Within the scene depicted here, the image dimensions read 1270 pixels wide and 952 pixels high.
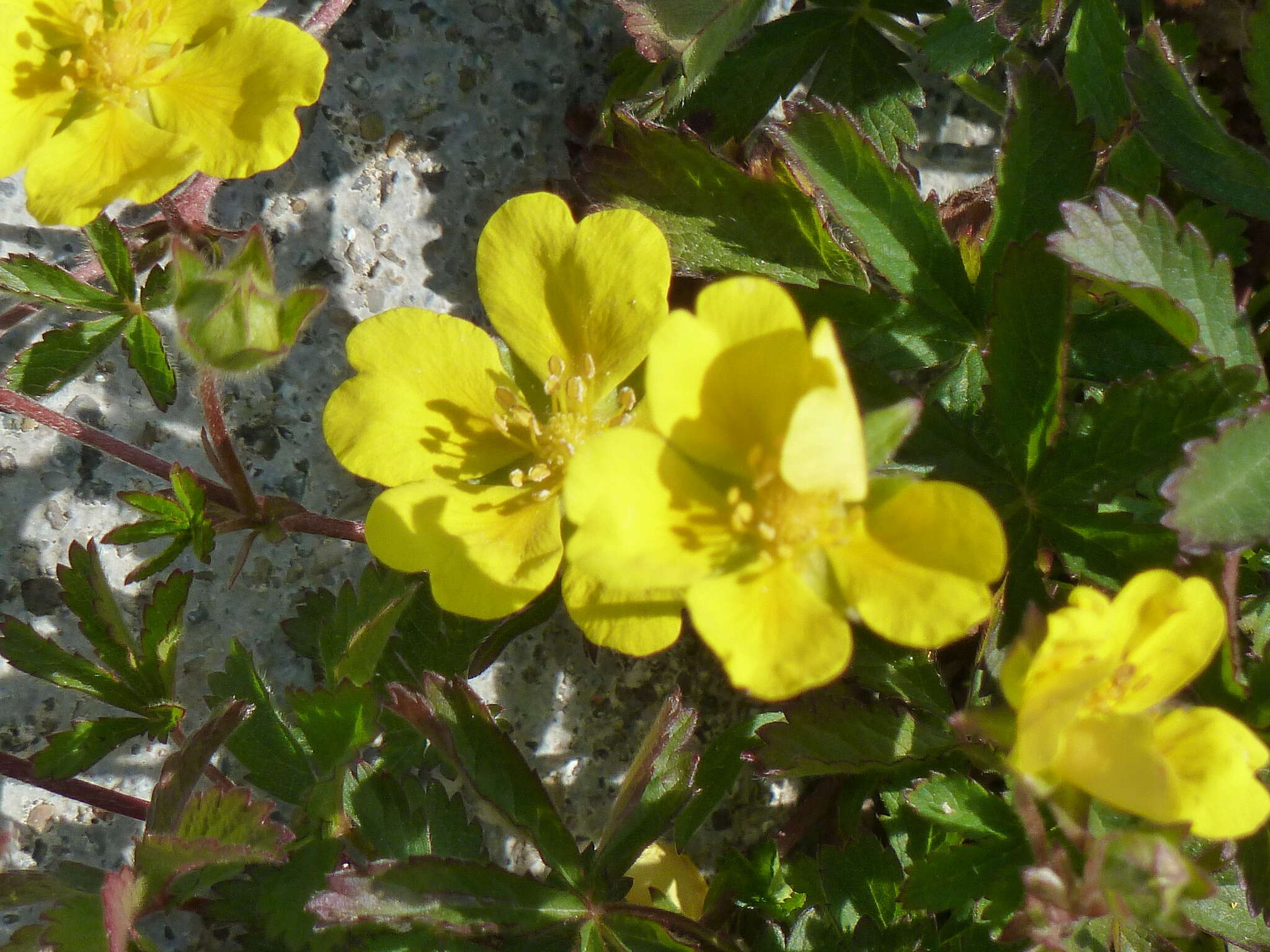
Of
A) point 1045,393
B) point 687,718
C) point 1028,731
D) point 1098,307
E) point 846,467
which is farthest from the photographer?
point 1098,307

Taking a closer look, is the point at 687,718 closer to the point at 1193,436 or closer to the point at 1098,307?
the point at 1193,436

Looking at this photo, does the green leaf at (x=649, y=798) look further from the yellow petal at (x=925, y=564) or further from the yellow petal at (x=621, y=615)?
the yellow petal at (x=925, y=564)

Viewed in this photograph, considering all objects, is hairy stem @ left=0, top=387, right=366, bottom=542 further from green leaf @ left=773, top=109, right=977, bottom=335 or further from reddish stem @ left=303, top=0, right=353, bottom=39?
green leaf @ left=773, top=109, right=977, bottom=335

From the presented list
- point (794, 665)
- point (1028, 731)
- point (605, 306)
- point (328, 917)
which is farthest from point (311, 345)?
point (1028, 731)

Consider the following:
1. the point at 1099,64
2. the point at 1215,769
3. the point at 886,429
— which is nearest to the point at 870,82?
the point at 1099,64

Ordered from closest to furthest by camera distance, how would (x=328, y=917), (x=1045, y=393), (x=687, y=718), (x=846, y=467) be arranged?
(x=846, y=467), (x=328, y=917), (x=1045, y=393), (x=687, y=718)

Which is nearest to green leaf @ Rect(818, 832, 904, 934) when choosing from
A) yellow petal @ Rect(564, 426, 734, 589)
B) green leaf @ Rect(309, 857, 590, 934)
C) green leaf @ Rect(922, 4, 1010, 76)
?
green leaf @ Rect(309, 857, 590, 934)

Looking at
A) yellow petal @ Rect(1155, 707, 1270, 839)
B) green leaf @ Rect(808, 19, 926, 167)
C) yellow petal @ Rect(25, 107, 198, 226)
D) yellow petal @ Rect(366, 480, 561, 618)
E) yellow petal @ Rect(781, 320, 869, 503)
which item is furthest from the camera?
green leaf @ Rect(808, 19, 926, 167)
